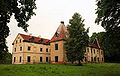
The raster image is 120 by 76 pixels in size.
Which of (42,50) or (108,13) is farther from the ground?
(108,13)

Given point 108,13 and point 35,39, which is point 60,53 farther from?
point 108,13

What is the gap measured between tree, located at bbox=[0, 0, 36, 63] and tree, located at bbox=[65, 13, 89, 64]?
22257mm

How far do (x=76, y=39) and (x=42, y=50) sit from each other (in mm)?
24236

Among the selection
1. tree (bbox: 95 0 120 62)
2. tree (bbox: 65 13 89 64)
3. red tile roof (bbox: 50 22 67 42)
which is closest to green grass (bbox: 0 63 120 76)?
tree (bbox: 95 0 120 62)

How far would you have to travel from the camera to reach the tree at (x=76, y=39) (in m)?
39.8

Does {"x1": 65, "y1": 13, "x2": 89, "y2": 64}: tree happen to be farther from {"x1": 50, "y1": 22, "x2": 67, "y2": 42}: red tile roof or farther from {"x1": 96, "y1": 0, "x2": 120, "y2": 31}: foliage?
{"x1": 96, "y1": 0, "x2": 120, "y2": 31}: foliage

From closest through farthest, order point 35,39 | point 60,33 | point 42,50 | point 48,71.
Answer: point 48,71 → point 60,33 → point 35,39 → point 42,50

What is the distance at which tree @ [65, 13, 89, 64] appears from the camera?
131ft

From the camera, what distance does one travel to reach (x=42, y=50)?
6200 centimetres

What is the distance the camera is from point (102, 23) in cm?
2266

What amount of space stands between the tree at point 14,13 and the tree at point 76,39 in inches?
876

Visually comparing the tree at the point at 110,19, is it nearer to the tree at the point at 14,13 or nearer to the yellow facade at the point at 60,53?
the tree at the point at 14,13

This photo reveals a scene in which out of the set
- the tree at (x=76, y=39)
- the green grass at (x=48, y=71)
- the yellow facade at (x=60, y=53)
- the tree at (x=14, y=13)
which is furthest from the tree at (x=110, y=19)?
Answer: the yellow facade at (x=60, y=53)

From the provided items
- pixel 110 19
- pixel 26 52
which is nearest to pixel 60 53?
pixel 26 52
